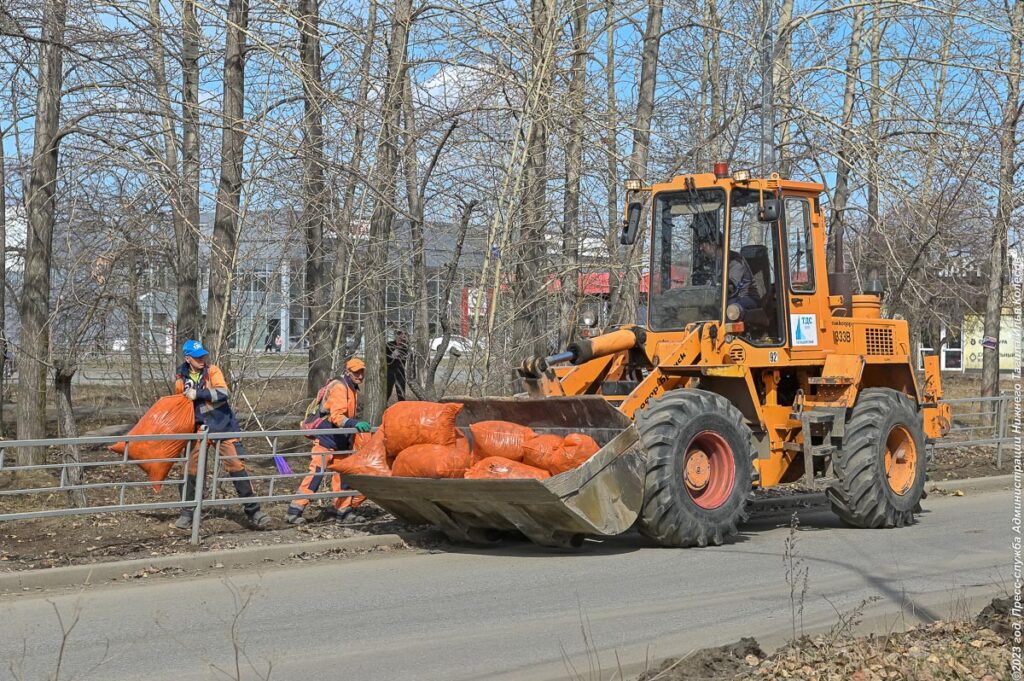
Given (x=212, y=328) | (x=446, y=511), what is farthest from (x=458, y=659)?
(x=212, y=328)

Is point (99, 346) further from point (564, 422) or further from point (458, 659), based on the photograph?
point (458, 659)

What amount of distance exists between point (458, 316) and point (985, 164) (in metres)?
7.13

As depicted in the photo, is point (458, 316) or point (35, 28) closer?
point (35, 28)

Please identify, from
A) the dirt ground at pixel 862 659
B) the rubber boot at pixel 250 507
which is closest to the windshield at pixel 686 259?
the rubber boot at pixel 250 507

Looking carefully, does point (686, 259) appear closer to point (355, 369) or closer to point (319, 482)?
point (355, 369)

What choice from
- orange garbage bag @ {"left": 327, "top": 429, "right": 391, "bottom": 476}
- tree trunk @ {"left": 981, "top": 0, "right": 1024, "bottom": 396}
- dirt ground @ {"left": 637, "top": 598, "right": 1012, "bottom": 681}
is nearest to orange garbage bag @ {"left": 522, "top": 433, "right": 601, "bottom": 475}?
orange garbage bag @ {"left": 327, "top": 429, "right": 391, "bottom": 476}

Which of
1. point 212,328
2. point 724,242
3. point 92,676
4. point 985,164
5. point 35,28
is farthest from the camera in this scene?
point 985,164

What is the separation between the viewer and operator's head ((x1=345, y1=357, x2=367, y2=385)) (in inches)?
530

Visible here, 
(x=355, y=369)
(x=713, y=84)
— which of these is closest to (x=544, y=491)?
(x=355, y=369)

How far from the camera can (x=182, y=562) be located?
1063 cm

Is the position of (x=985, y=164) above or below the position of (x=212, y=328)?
above

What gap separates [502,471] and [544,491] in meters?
0.56

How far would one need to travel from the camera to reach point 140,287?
1578 cm

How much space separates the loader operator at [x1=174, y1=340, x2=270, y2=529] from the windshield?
440 centimetres
